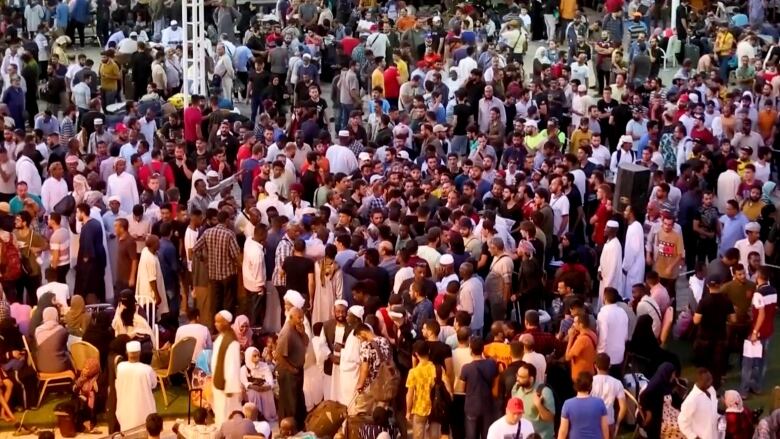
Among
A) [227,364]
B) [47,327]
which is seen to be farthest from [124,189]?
[227,364]

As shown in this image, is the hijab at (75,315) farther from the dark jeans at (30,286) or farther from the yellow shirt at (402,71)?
the yellow shirt at (402,71)

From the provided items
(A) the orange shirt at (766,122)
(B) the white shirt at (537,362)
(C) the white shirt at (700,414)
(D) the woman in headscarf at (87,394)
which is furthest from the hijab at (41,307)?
(A) the orange shirt at (766,122)

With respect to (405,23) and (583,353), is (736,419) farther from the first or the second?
(405,23)

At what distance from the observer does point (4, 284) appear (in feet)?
53.0

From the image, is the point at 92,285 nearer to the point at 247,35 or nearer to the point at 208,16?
the point at 247,35

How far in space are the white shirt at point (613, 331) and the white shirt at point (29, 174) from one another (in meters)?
7.18

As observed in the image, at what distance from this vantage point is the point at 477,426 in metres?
13.4

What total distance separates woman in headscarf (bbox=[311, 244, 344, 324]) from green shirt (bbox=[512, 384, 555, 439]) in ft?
9.14

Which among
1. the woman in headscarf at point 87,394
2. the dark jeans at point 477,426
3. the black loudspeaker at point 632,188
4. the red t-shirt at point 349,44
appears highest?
the black loudspeaker at point 632,188

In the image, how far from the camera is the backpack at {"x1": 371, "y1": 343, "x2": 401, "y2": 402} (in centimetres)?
1334

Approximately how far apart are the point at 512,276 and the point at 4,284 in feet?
16.5

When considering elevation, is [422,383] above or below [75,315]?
above

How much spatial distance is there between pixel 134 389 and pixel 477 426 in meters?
2.83

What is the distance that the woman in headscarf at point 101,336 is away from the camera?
1441 cm
